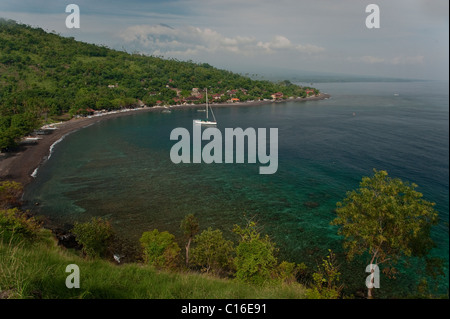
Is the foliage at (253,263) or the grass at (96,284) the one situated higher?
the grass at (96,284)

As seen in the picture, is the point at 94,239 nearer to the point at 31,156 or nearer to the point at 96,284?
the point at 96,284

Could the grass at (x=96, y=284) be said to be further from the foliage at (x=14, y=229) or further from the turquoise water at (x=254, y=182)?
the turquoise water at (x=254, y=182)

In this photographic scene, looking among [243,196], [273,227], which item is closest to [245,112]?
[243,196]

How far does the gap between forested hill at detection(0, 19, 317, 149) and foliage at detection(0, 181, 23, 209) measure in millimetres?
18845

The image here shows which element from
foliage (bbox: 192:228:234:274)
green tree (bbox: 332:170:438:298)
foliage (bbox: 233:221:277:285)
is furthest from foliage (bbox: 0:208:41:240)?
green tree (bbox: 332:170:438:298)

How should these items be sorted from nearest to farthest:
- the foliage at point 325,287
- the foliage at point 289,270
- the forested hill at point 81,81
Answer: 1. the foliage at point 325,287
2. the foliage at point 289,270
3. the forested hill at point 81,81

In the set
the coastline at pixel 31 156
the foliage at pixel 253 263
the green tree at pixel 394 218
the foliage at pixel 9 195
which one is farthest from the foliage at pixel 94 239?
the coastline at pixel 31 156

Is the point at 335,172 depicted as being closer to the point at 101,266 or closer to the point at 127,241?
the point at 127,241

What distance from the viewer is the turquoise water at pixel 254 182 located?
17406 millimetres

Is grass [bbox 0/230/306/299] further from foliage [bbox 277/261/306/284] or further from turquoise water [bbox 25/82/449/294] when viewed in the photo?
turquoise water [bbox 25/82/449/294]

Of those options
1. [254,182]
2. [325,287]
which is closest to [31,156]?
[254,182]

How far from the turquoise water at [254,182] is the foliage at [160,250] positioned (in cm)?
380

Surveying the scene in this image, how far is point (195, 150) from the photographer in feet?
122

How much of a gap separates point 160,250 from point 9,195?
614 inches
